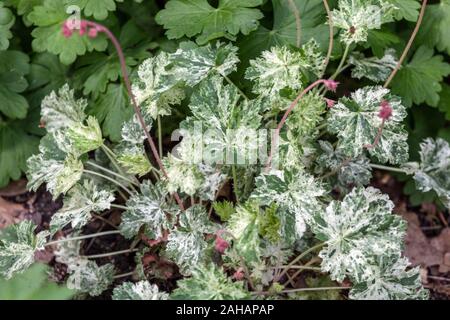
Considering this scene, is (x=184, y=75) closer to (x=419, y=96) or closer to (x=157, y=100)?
(x=157, y=100)

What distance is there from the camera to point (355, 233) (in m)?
1.68

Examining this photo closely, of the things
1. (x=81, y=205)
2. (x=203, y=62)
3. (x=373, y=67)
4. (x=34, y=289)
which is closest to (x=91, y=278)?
(x=81, y=205)

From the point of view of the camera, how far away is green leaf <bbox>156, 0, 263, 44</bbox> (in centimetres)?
203

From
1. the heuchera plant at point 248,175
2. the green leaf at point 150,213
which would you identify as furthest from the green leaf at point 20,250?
the green leaf at point 150,213

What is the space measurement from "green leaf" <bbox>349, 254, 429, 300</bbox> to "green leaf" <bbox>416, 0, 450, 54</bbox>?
915 mm

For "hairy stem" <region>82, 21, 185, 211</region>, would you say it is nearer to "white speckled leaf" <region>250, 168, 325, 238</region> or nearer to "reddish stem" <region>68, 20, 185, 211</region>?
"reddish stem" <region>68, 20, 185, 211</region>

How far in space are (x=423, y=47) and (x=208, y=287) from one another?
53.3 inches

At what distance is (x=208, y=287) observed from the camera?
1.63m

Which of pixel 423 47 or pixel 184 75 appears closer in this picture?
pixel 184 75

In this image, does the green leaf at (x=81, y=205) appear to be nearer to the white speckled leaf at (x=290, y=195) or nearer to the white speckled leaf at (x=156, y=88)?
the white speckled leaf at (x=156, y=88)

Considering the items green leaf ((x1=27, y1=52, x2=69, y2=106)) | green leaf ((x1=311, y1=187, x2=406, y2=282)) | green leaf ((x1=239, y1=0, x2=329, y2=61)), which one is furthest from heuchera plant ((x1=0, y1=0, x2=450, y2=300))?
green leaf ((x1=27, y1=52, x2=69, y2=106))

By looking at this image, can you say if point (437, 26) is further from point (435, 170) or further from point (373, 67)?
point (435, 170)

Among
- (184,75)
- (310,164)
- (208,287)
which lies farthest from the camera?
(310,164)

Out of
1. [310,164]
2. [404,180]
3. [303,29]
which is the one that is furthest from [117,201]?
[404,180]
